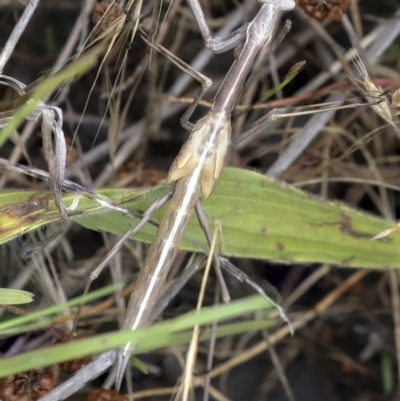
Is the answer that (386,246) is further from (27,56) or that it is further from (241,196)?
(27,56)

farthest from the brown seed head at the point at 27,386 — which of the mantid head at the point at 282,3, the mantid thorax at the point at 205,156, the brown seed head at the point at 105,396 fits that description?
the mantid head at the point at 282,3

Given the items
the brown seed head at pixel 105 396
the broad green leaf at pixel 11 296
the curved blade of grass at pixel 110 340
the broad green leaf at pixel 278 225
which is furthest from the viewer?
the broad green leaf at pixel 278 225

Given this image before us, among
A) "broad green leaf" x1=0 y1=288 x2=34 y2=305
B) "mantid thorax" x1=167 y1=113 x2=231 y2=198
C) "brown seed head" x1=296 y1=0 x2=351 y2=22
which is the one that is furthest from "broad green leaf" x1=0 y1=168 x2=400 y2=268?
"brown seed head" x1=296 y1=0 x2=351 y2=22

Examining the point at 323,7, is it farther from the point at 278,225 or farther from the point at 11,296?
the point at 11,296

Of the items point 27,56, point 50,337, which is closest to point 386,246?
point 50,337

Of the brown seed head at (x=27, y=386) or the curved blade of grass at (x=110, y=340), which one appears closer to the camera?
the curved blade of grass at (x=110, y=340)

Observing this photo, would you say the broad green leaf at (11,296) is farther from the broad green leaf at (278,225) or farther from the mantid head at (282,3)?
the mantid head at (282,3)
